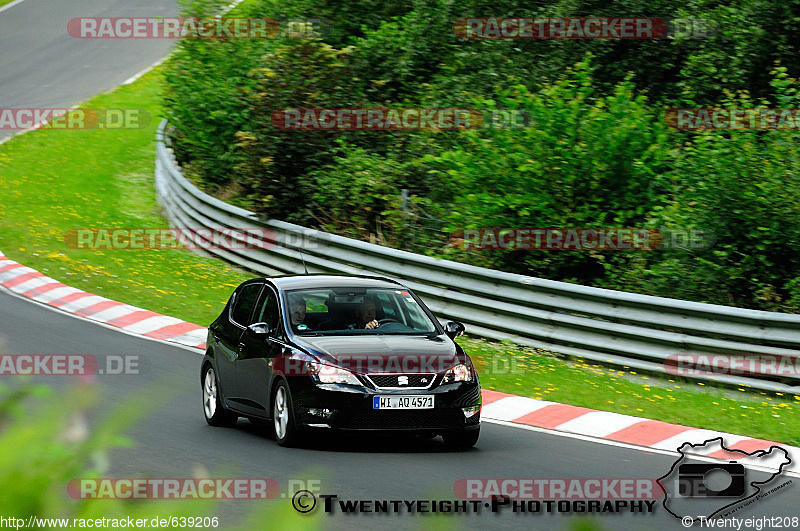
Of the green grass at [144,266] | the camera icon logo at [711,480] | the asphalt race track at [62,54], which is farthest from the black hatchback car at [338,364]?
the asphalt race track at [62,54]

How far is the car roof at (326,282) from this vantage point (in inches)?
458

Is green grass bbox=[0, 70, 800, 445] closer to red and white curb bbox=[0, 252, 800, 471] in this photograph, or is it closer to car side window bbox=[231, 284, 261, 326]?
red and white curb bbox=[0, 252, 800, 471]

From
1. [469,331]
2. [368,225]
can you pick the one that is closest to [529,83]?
[368,225]

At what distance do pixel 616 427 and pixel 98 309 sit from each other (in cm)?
971

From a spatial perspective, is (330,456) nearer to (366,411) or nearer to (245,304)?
(366,411)

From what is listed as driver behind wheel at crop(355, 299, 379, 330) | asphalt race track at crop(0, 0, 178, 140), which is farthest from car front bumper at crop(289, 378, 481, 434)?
asphalt race track at crop(0, 0, 178, 140)

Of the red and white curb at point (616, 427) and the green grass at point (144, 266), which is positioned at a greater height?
the red and white curb at point (616, 427)

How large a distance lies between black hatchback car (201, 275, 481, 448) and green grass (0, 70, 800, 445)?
264 cm

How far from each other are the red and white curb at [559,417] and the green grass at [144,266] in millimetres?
297

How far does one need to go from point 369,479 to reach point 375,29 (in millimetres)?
22828

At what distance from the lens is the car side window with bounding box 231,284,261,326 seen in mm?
12023

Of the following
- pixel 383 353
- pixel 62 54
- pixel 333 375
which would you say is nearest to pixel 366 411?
pixel 333 375

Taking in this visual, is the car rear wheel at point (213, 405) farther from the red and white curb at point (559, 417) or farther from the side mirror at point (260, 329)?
the red and white curb at point (559, 417)

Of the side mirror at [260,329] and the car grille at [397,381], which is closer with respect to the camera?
the car grille at [397,381]
